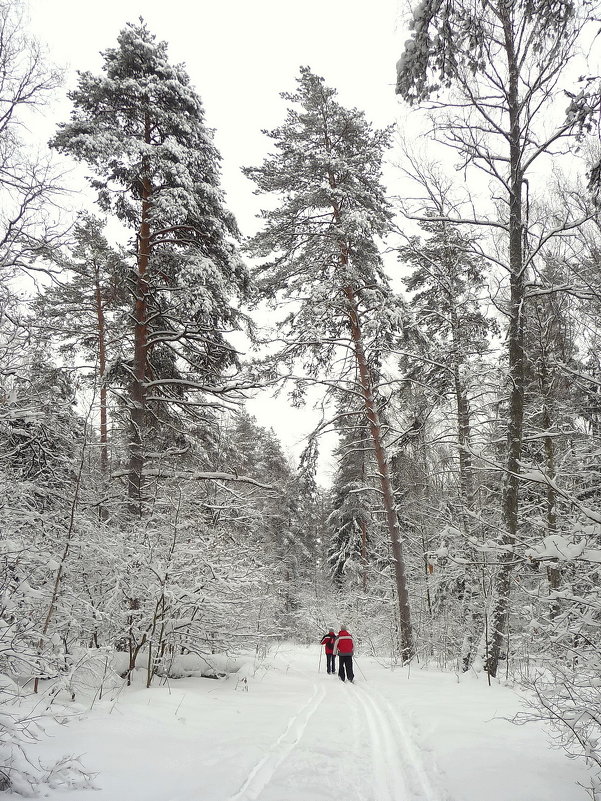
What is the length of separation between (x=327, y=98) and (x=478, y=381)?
921cm

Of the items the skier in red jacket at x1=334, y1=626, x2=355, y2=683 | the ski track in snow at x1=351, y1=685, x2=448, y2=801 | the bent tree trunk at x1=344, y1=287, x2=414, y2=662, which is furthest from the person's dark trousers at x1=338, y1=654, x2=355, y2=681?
the ski track in snow at x1=351, y1=685, x2=448, y2=801

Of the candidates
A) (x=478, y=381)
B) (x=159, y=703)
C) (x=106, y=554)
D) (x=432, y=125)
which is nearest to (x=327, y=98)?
(x=432, y=125)

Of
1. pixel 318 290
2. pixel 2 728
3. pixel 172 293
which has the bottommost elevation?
pixel 2 728

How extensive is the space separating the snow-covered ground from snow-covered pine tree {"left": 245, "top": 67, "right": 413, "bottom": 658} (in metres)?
6.39

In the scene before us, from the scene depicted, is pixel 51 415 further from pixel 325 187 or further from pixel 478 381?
pixel 478 381

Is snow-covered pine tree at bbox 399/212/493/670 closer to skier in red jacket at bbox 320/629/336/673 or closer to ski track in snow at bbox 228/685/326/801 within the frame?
skier in red jacket at bbox 320/629/336/673

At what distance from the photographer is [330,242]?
13492mm

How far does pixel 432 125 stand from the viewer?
7.67 metres

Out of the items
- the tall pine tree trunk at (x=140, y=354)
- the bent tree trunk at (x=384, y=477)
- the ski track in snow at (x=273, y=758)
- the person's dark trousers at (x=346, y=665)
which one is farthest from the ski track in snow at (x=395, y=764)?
the bent tree trunk at (x=384, y=477)

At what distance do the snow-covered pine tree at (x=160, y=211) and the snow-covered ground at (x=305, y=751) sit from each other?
4.24 meters

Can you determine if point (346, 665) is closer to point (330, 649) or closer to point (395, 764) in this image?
point (330, 649)

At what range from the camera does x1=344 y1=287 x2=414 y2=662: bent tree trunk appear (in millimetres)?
12078

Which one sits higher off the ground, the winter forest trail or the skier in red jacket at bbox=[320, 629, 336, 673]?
the winter forest trail

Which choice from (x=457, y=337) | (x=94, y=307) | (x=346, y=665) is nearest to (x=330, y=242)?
(x=457, y=337)
